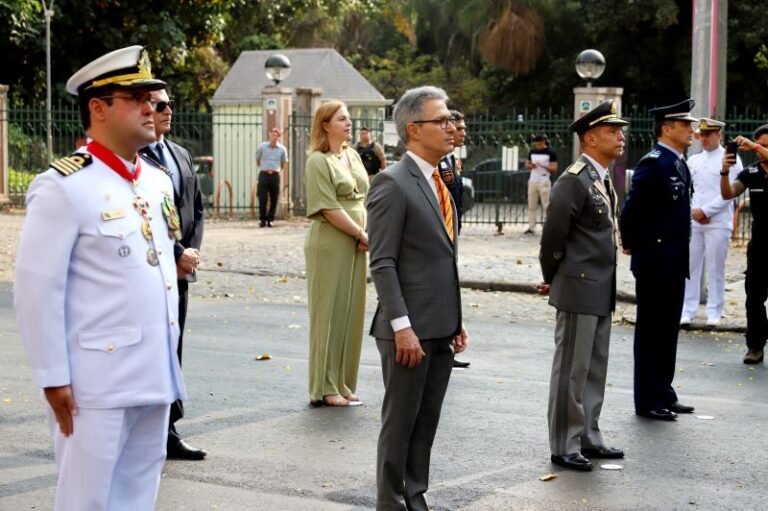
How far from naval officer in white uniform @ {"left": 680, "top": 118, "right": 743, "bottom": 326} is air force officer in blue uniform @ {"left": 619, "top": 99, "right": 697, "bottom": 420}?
4145 millimetres

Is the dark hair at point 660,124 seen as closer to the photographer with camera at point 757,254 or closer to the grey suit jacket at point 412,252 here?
the photographer with camera at point 757,254

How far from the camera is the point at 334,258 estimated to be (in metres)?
8.47

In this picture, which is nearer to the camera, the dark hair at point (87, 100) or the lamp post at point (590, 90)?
the dark hair at point (87, 100)

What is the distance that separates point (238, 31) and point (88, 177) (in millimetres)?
41165

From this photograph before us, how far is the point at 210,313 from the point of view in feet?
42.8

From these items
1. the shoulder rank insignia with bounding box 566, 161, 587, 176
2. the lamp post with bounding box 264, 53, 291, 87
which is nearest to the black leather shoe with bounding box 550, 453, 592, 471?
the shoulder rank insignia with bounding box 566, 161, 587, 176

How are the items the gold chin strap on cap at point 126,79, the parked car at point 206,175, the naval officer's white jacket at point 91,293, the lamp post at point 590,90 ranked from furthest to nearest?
the parked car at point 206,175 < the lamp post at point 590,90 < the gold chin strap on cap at point 126,79 < the naval officer's white jacket at point 91,293

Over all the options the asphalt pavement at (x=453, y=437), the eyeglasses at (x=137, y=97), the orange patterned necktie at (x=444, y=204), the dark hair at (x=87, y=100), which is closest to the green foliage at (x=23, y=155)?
the asphalt pavement at (x=453, y=437)

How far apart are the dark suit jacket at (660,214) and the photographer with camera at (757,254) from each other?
8.15ft

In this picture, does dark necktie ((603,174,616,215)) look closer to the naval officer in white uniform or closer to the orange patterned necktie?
the orange patterned necktie

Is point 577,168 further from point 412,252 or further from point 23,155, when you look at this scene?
point 23,155

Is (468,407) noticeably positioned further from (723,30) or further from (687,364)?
(723,30)

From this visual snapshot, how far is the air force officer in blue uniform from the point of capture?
8219mm

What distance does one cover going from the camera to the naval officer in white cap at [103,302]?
157 inches
